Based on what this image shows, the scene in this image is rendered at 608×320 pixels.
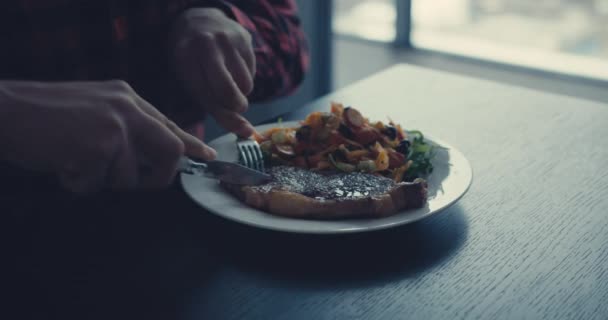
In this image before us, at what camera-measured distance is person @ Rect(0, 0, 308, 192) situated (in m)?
0.82

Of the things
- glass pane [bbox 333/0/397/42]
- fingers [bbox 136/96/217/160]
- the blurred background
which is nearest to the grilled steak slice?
fingers [bbox 136/96/217/160]

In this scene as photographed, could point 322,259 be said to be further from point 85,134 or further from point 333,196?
point 85,134

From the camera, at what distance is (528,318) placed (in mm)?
788

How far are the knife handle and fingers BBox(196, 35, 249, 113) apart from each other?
0.60 feet

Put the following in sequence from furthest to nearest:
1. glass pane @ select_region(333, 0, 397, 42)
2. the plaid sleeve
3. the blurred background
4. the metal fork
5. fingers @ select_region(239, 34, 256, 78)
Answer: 1. glass pane @ select_region(333, 0, 397, 42)
2. the blurred background
3. the plaid sleeve
4. fingers @ select_region(239, 34, 256, 78)
5. the metal fork

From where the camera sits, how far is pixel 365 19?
4.93 m

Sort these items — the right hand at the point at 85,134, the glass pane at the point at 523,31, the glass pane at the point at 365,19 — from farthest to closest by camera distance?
the glass pane at the point at 365,19, the glass pane at the point at 523,31, the right hand at the point at 85,134

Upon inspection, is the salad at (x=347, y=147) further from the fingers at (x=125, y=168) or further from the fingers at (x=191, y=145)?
the fingers at (x=125, y=168)

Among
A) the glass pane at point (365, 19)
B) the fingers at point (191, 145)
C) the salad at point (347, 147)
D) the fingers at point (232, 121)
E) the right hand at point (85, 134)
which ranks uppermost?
the right hand at point (85, 134)

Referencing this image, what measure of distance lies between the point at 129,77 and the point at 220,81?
447 millimetres

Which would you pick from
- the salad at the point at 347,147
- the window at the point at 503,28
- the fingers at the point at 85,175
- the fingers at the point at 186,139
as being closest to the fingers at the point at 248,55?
the salad at the point at 347,147

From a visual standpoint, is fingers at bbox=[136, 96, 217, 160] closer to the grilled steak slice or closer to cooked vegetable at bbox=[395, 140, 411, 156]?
the grilled steak slice

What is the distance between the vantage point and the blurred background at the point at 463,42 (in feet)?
12.1

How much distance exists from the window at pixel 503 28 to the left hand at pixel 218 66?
2.88 meters
